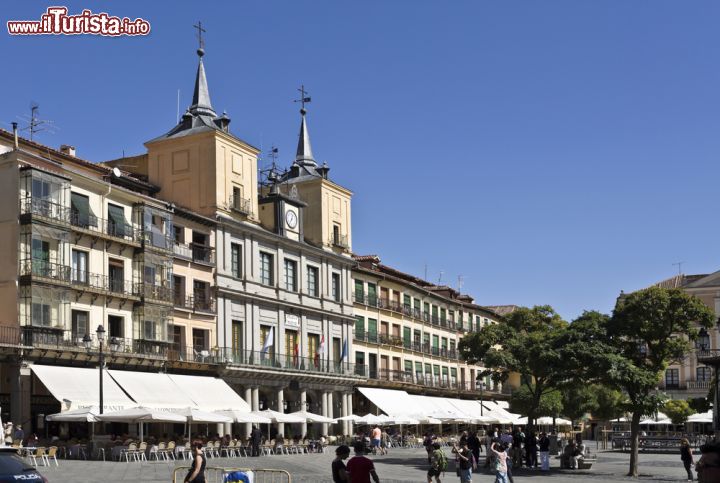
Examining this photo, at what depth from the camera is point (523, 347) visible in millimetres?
49312

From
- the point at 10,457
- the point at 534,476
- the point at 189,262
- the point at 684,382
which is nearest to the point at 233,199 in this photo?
the point at 189,262

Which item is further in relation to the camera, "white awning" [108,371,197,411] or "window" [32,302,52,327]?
"white awning" [108,371,197,411]

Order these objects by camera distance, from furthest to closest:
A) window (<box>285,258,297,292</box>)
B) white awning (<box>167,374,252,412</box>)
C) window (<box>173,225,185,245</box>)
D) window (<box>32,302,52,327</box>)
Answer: window (<box>285,258,297,292</box>) < window (<box>173,225,185,245</box>) < white awning (<box>167,374,252,412</box>) < window (<box>32,302,52,327</box>)

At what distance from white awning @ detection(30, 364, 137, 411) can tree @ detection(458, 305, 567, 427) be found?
16707mm

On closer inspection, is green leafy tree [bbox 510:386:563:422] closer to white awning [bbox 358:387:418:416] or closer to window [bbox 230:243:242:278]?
white awning [bbox 358:387:418:416]

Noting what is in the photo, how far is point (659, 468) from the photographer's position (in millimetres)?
43250

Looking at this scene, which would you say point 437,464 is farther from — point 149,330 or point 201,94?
point 201,94

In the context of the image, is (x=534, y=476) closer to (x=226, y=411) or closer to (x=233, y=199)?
(x=226, y=411)

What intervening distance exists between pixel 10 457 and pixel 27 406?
82.3ft

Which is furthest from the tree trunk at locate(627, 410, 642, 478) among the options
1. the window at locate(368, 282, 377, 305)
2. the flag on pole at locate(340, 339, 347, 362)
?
the window at locate(368, 282, 377, 305)

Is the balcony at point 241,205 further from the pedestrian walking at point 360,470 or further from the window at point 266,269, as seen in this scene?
the pedestrian walking at point 360,470

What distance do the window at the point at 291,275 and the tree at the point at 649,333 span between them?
2481 centimetres

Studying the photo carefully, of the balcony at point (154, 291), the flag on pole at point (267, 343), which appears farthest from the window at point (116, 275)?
the flag on pole at point (267, 343)

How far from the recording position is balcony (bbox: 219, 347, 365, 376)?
2053 inches
